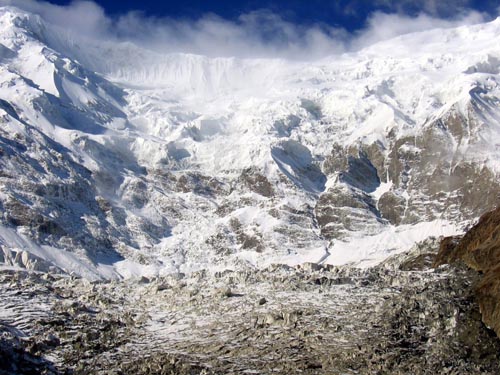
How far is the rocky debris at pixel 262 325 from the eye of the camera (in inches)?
2035

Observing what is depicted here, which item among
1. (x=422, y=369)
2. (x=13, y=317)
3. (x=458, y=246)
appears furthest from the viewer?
(x=458, y=246)

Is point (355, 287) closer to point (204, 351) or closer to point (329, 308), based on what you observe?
point (329, 308)

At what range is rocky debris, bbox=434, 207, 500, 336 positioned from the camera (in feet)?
186

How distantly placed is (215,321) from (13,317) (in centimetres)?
1471

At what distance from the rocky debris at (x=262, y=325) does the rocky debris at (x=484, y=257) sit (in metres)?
0.97

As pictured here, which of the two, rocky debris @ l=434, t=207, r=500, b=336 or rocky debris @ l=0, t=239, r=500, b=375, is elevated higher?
rocky debris @ l=434, t=207, r=500, b=336

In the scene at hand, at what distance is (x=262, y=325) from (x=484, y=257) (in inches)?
831

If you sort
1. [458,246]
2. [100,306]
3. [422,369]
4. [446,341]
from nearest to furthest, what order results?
[422,369] < [446,341] < [100,306] < [458,246]

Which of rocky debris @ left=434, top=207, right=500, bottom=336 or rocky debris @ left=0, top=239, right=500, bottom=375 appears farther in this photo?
rocky debris @ left=434, top=207, right=500, bottom=336

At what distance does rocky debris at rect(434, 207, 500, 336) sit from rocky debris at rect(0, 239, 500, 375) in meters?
0.97

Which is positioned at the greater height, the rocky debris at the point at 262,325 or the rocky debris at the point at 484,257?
the rocky debris at the point at 484,257

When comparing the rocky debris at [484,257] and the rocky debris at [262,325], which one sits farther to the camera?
the rocky debris at [484,257]

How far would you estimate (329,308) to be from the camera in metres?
60.5

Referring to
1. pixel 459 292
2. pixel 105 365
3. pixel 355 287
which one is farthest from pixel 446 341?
pixel 105 365
